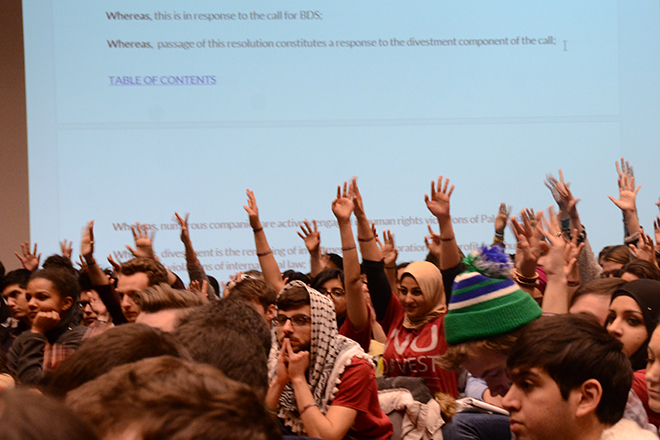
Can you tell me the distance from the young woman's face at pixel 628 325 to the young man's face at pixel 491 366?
0.71 m

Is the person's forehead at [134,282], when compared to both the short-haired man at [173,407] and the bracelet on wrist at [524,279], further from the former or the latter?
the short-haired man at [173,407]

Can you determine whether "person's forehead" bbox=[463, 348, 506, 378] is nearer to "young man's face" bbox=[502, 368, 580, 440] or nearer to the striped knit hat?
the striped knit hat

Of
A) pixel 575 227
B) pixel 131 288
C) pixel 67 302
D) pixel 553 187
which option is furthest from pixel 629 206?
pixel 67 302

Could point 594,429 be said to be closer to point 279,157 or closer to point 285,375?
point 285,375

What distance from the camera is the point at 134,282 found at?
3107 mm

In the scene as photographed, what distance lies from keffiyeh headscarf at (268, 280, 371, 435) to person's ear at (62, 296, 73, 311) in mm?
1432

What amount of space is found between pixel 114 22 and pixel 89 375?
14.2 feet

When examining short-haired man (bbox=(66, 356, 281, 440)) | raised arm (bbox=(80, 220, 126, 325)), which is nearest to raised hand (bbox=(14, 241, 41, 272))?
raised arm (bbox=(80, 220, 126, 325))

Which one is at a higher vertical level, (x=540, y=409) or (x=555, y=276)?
(x=555, y=276)

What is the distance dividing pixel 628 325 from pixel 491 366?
79 cm

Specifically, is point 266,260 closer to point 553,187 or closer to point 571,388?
point 553,187

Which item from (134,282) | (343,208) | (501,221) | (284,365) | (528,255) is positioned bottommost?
(284,365)

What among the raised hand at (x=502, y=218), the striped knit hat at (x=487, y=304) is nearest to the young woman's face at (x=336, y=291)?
the raised hand at (x=502, y=218)

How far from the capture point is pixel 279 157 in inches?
196
